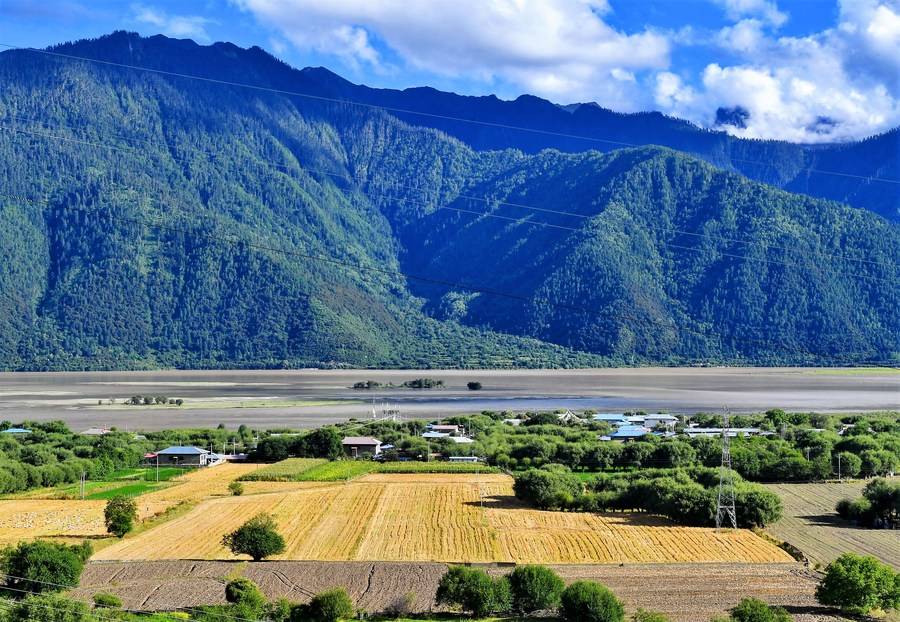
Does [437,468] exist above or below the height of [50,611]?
below

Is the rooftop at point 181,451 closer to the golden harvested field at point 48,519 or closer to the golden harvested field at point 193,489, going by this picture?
the golden harvested field at point 193,489

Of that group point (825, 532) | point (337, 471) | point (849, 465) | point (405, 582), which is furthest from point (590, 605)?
point (337, 471)

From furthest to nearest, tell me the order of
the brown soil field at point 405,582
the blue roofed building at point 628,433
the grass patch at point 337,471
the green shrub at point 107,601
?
the blue roofed building at point 628,433
the grass patch at point 337,471
the brown soil field at point 405,582
the green shrub at point 107,601

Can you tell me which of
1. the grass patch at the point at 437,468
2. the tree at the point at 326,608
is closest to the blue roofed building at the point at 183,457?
the grass patch at the point at 437,468

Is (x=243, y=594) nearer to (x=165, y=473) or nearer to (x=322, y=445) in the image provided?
(x=165, y=473)

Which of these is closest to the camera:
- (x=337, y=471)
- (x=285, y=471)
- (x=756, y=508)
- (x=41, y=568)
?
(x=41, y=568)

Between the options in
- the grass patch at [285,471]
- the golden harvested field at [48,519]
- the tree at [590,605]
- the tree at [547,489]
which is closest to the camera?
the tree at [590,605]

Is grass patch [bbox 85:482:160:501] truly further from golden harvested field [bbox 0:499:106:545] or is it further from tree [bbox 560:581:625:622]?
tree [bbox 560:581:625:622]

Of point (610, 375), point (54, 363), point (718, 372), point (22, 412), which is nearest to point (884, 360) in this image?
point (718, 372)
